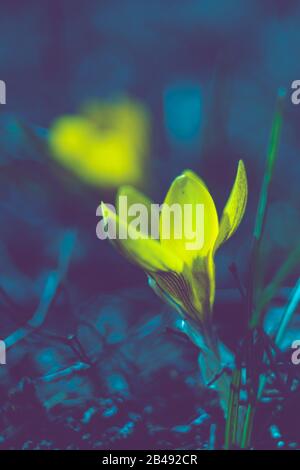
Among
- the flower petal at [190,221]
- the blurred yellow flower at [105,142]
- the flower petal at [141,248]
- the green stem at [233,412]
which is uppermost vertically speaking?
the blurred yellow flower at [105,142]

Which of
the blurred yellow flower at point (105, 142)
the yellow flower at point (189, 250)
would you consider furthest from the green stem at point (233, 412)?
the blurred yellow flower at point (105, 142)

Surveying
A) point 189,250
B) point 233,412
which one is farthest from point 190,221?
point 233,412

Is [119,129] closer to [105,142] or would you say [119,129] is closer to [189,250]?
[105,142]

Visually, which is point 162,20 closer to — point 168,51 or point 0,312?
point 168,51

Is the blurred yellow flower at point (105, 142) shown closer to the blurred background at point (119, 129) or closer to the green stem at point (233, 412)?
the blurred background at point (119, 129)

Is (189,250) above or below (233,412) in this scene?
above

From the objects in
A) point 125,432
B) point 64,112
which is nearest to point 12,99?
point 64,112

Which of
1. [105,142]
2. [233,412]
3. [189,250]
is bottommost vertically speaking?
[233,412]
